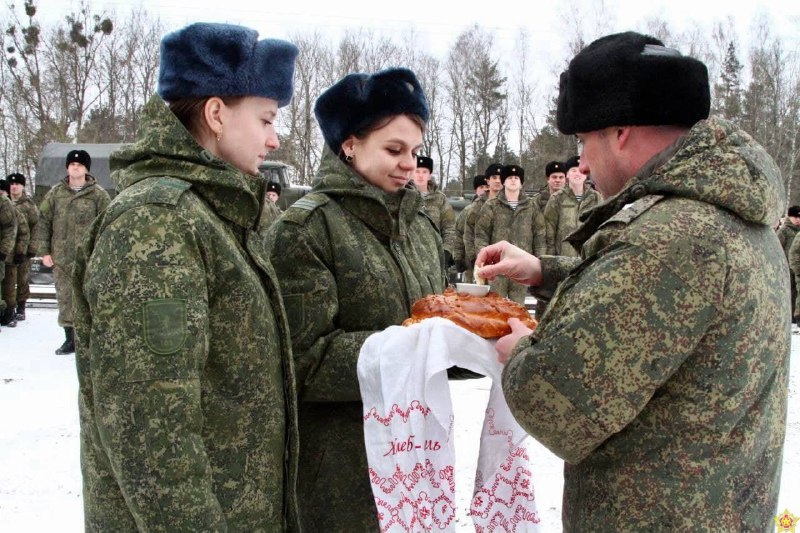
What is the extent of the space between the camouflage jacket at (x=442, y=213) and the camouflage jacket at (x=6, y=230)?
6.35 m

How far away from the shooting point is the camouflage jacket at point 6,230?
404 inches

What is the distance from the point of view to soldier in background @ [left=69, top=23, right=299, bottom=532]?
5.29 ft

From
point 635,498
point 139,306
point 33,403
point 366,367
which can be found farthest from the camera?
point 33,403

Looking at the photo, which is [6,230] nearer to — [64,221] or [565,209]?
[64,221]

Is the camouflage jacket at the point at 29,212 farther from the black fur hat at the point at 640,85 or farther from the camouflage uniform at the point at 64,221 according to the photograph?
the black fur hat at the point at 640,85

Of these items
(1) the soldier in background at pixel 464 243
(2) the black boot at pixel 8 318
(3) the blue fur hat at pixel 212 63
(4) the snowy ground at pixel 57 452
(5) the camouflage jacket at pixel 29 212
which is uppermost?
(3) the blue fur hat at pixel 212 63

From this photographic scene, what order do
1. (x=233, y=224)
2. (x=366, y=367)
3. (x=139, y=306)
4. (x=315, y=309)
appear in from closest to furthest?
(x=139, y=306), (x=233, y=224), (x=366, y=367), (x=315, y=309)

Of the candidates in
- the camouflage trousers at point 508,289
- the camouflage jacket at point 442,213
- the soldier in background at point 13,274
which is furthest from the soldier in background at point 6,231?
the camouflage trousers at point 508,289

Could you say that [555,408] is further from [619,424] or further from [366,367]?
[366,367]

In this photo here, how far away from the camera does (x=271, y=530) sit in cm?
197

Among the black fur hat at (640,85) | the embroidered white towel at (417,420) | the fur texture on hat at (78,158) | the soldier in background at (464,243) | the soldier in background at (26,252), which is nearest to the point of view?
the black fur hat at (640,85)

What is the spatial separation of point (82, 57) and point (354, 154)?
3843cm

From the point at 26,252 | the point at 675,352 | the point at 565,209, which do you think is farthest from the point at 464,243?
the point at 675,352

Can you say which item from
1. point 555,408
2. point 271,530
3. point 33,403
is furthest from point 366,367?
point 33,403
